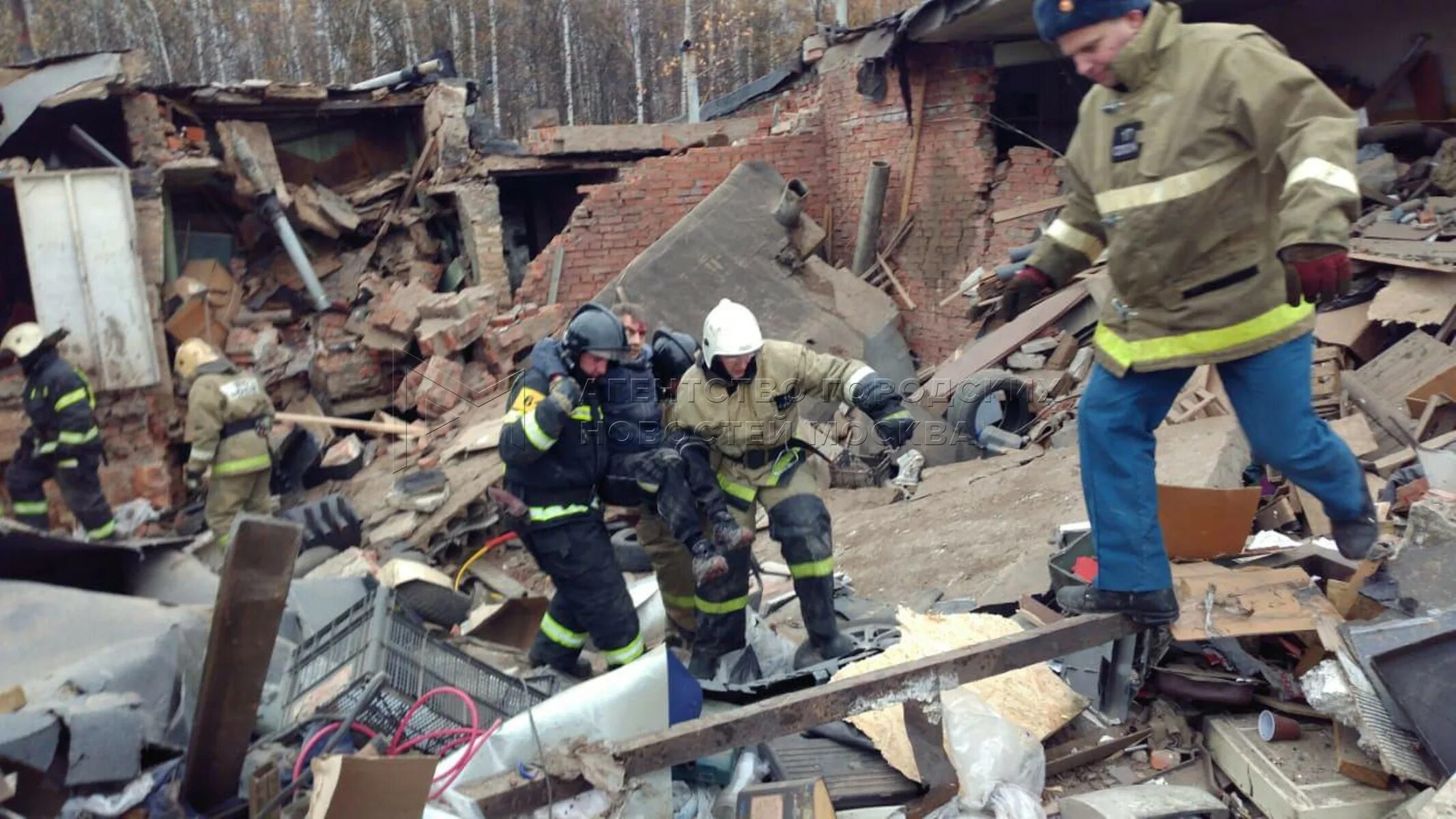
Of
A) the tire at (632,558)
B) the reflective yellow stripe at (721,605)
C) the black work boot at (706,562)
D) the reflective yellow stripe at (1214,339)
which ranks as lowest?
the tire at (632,558)

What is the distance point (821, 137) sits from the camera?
11.0 meters

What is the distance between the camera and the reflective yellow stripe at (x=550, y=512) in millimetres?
4227

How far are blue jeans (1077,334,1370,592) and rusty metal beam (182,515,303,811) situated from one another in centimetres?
201

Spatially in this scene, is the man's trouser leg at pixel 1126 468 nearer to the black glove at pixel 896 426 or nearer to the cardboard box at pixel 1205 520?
the cardboard box at pixel 1205 520

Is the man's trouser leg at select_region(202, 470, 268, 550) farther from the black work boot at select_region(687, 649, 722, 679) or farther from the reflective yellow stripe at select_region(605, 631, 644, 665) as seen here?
the black work boot at select_region(687, 649, 722, 679)

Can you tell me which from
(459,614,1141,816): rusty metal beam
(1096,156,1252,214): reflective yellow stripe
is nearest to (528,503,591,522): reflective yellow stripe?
(459,614,1141,816): rusty metal beam

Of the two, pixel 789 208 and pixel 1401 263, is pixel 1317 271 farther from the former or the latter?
pixel 789 208

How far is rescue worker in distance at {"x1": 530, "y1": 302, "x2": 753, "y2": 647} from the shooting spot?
4051mm

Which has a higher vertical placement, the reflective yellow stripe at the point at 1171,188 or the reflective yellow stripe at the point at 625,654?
the reflective yellow stripe at the point at 1171,188

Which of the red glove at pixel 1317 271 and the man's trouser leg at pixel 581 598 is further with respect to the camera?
the man's trouser leg at pixel 581 598

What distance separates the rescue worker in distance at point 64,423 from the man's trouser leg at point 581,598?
429cm

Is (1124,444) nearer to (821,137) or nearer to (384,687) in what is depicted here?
(384,687)

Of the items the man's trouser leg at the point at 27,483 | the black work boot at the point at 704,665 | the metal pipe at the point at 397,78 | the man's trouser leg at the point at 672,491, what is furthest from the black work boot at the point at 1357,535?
the metal pipe at the point at 397,78

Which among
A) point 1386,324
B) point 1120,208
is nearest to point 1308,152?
point 1120,208
